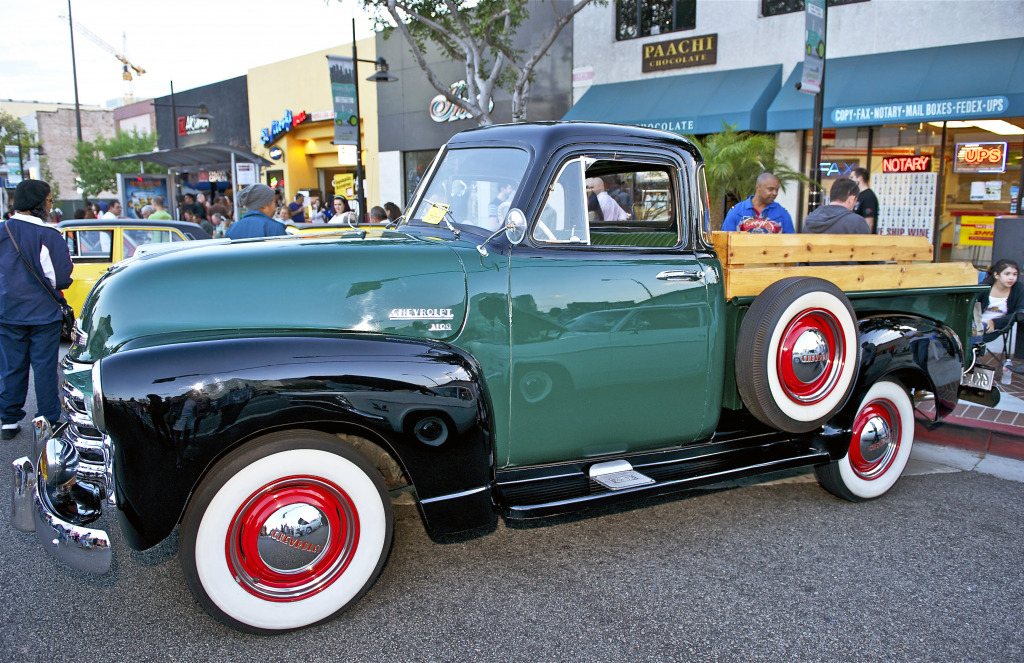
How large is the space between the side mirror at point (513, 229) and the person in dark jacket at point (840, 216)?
378 centimetres

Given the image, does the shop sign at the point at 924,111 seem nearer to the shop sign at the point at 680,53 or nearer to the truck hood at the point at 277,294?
the shop sign at the point at 680,53

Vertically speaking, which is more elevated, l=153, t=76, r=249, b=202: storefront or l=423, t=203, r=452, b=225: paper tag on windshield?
l=153, t=76, r=249, b=202: storefront

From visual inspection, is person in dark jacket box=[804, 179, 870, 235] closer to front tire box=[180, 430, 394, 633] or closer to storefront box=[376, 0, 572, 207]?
front tire box=[180, 430, 394, 633]

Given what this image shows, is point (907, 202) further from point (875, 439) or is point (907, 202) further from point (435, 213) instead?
point (435, 213)

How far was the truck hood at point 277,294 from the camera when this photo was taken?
2.75 metres

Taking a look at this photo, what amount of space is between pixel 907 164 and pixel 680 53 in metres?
4.95

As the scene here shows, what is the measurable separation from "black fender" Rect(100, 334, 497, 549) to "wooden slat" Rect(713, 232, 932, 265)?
159cm

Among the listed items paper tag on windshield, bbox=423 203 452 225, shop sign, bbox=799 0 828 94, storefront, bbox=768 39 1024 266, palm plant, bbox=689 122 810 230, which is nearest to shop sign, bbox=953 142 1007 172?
storefront, bbox=768 39 1024 266

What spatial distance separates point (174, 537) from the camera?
138 inches

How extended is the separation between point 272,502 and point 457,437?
739 millimetres

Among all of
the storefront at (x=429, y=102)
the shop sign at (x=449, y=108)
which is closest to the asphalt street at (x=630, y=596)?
the storefront at (x=429, y=102)

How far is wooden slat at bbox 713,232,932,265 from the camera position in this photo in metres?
3.62

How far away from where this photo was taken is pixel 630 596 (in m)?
3.04

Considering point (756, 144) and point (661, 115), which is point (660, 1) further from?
point (756, 144)
